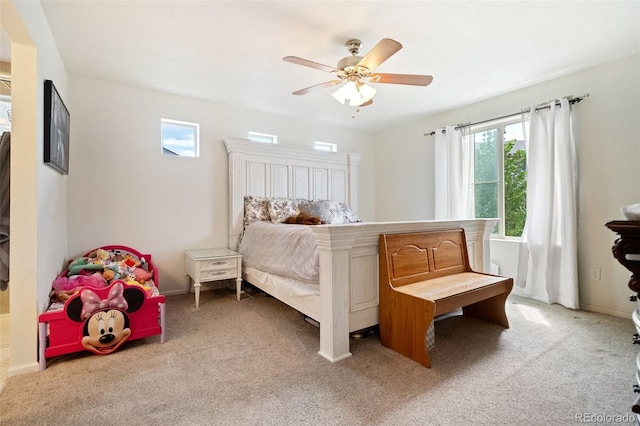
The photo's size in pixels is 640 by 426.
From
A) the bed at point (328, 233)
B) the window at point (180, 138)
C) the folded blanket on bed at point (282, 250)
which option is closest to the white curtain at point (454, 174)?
the bed at point (328, 233)

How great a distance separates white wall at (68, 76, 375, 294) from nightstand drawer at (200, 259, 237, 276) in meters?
0.73

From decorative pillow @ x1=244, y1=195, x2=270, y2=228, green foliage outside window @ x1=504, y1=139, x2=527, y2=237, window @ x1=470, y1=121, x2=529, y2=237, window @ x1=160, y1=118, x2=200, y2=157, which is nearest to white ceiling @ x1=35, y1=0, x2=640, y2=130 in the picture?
window @ x1=160, y1=118, x2=200, y2=157

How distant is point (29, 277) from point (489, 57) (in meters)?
3.94

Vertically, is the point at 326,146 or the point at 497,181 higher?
the point at 326,146

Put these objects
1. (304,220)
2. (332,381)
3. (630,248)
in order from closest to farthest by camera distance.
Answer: (630,248) < (332,381) < (304,220)

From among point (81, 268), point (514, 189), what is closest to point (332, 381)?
point (81, 268)

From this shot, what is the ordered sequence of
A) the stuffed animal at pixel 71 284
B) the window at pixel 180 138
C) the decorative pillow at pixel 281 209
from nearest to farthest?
the stuffed animal at pixel 71 284 < the window at pixel 180 138 < the decorative pillow at pixel 281 209

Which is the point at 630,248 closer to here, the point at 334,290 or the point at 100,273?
the point at 334,290

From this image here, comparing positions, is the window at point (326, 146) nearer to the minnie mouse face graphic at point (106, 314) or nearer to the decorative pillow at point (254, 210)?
the decorative pillow at point (254, 210)

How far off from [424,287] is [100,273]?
2.65m

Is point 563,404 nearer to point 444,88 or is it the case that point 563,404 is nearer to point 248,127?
point 444,88

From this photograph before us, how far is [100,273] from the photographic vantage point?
2.49 m

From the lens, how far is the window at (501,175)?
354cm

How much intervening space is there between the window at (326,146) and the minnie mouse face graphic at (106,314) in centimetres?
342
